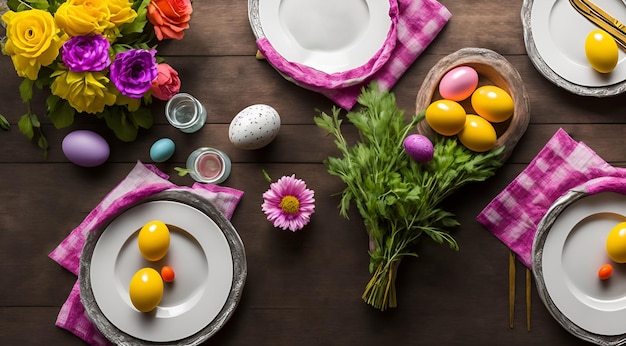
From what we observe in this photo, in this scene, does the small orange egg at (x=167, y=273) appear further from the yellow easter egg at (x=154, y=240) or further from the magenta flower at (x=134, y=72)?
the magenta flower at (x=134, y=72)

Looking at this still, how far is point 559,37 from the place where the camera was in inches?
44.3

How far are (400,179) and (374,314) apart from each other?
0.90 feet

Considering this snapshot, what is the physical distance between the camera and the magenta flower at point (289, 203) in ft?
3.49

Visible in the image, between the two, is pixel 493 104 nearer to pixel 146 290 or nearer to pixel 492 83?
pixel 492 83

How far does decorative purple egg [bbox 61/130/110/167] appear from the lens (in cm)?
110

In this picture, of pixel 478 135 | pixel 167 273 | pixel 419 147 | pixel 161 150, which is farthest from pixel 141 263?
pixel 478 135

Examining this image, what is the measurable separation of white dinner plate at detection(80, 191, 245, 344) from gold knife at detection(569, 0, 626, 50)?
29.8 inches

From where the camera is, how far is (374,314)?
1126mm

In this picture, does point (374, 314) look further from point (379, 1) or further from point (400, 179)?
point (379, 1)

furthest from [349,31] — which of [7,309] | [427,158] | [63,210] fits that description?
[7,309]

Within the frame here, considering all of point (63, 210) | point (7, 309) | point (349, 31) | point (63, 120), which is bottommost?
point (7, 309)

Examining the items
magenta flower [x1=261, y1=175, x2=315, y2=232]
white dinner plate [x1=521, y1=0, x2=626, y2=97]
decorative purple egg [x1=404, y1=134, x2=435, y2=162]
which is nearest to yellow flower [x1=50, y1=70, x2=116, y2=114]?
magenta flower [x1=261, y1=175, x2=315, y2=232]

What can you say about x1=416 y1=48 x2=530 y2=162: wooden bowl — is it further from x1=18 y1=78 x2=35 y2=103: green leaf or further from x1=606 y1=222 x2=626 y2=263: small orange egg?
x1=18 y1=78 x2=35 y2=103: green leaf

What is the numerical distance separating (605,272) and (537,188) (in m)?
0.18
